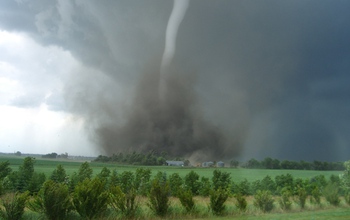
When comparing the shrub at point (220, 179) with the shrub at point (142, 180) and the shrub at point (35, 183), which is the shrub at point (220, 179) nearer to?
the shrub at point (142, 180)

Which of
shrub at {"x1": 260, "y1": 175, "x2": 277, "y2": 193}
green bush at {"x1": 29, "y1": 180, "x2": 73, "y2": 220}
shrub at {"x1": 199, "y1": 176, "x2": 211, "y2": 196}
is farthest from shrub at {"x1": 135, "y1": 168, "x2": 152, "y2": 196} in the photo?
shrub at {"x1": 260, "y1": 175, "x2": 277, "y2": 193}

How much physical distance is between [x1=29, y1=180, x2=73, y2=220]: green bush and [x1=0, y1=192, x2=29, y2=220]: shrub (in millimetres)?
542

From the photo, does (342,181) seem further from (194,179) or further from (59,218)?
(59,218)

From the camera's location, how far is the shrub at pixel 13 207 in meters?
12.1

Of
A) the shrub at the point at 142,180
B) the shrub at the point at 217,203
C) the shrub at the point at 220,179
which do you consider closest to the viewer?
the shrub at the point at 217,203

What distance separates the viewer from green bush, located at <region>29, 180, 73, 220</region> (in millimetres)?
12219

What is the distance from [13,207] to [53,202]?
1.70 m

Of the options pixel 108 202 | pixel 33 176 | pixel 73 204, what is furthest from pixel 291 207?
pixel 33 176

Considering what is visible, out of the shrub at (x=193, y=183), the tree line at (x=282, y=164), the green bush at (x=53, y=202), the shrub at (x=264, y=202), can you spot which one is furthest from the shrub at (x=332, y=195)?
the tree line at (x=282, y=164)

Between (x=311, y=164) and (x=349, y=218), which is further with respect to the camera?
(x=311, y=164)

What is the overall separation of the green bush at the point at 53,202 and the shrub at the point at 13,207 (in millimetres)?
542

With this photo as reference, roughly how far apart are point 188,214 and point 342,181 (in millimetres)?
14056

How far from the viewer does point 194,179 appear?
2561cm

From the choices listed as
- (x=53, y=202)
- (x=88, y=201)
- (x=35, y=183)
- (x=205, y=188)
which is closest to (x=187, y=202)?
(x=88, y=201)
